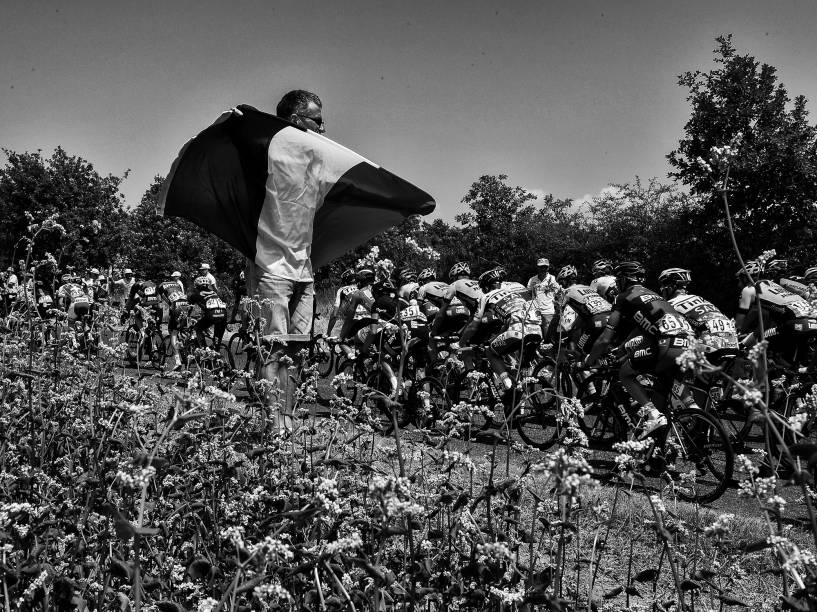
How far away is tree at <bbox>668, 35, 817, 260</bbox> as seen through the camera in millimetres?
20969

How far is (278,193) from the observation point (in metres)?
4.86

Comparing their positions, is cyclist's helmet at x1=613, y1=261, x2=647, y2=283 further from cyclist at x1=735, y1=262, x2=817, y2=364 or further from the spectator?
the spectator

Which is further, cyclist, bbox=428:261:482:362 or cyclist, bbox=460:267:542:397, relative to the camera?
cyclist, bbox=428:261:482:362

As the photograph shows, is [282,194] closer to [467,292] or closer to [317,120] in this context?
[317,120]

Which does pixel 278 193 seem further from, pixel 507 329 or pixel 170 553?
pixel 507 329

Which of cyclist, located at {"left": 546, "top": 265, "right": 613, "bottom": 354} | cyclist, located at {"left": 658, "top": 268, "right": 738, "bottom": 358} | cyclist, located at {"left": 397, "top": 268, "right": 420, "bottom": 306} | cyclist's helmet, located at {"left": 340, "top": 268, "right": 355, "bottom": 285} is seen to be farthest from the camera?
cyclist's helmet, located at {"left": 340, "top": 268, "right": 355, "bottom": 285}

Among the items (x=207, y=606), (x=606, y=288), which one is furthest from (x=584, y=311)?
(x=207, y=606)

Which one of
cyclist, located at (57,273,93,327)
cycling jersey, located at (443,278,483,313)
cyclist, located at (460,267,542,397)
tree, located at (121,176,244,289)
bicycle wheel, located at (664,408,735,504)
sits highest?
tree, located at (121,176,244,289)

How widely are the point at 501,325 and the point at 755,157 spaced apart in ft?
48.8

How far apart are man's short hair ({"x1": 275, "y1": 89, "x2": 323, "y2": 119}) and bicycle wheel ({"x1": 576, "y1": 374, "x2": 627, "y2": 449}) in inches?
160

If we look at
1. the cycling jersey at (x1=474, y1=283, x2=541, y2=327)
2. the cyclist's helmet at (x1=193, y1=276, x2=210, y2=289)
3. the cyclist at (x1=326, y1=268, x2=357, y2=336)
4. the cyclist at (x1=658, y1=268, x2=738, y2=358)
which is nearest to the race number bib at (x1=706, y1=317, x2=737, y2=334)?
the cyclist at (x1=658, y1=268, x2=738, y2=358)

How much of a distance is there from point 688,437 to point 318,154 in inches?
140

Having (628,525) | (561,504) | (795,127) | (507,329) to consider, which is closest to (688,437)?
(628,525)

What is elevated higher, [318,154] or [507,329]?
[318,154]
